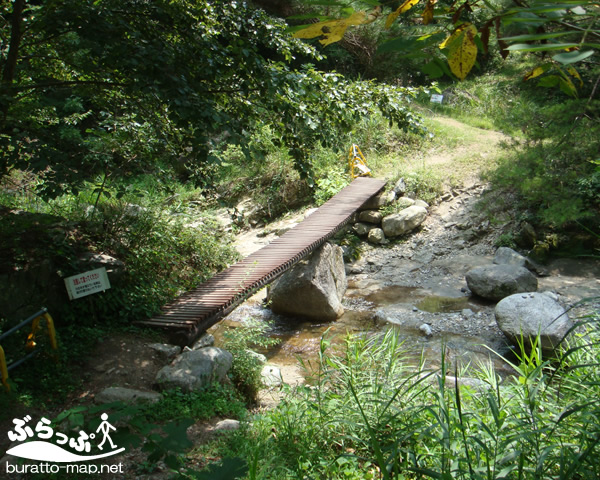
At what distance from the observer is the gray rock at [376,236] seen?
9.91 metres

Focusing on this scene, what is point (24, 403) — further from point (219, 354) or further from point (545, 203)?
point (545, 203)

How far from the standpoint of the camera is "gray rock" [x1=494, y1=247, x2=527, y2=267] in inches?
318

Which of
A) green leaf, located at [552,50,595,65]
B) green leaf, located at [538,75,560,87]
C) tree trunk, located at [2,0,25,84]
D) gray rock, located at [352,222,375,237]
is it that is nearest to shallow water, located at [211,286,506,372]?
gray rock, located at [352,222,375,237]

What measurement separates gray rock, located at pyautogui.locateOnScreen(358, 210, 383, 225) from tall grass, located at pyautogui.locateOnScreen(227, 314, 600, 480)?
22.2 feet

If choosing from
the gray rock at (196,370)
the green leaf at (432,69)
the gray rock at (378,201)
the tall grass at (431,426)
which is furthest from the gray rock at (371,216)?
the green leaf at (432,69)

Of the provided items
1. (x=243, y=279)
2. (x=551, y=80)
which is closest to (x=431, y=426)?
(x=551, y=80)

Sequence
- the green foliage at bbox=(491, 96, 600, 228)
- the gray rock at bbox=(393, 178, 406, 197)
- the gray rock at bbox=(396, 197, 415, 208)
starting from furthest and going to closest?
1. the gray rock at bbox=(393, 178, 406, 197)
2. the gray rock at bbox=(396, 197, 415, 208)
3. the green foliage at bbox=(491, 96, 600, 228)

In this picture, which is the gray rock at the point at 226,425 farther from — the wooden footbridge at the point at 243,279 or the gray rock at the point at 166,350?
the wooden footbridge at the point at 243,279

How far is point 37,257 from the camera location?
460cm

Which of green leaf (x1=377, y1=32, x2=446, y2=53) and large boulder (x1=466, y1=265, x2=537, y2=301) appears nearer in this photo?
green leaf (x1=377, y1=32, x2=446, y2=53)

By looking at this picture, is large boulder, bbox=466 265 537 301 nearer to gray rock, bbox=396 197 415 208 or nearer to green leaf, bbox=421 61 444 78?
gray rock, bbox=396 197 415 208

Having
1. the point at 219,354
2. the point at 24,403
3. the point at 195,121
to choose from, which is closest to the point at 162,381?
the point at 219,354

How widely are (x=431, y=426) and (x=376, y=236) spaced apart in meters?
8.07

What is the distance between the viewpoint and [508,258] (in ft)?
26.8
